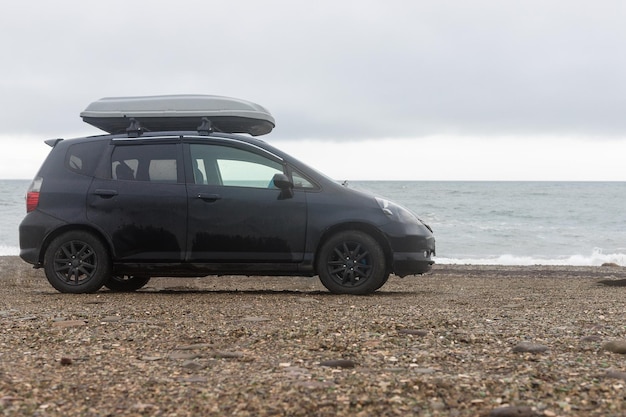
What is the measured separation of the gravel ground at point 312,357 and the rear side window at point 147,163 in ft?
4.96

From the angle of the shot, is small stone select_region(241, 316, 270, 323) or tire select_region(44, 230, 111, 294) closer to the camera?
small stone select_region(241, 316, 270, 323)

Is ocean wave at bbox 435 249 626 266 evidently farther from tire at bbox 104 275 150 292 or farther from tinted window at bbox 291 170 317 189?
tinted window at bbox 291 170 317 189

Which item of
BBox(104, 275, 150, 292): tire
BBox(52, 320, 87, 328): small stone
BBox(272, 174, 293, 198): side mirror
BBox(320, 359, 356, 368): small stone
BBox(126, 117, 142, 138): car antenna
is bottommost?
BBox(104, 275, 150, 292): tire

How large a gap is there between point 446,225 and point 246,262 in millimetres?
27527

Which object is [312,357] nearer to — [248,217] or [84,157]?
[248,217]

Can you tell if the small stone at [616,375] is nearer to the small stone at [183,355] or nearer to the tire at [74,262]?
the small stone at [183,355]

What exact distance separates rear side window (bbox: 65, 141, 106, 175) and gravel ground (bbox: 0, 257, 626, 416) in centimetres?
167

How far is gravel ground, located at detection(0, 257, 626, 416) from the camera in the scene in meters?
3.02

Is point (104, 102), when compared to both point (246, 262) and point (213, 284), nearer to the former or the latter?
point (246, 262)

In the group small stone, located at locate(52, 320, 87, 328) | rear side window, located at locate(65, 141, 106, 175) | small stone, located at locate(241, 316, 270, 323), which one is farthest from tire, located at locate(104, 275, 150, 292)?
small stone, located at locate(241, 316, 270, 323)

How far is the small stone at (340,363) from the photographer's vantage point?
3707 millimetres

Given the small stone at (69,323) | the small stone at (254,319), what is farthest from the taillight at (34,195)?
the small stone at (254,319)

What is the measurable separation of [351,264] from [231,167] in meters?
1.66

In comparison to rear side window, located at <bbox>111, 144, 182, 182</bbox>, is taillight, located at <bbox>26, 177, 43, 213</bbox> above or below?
below
